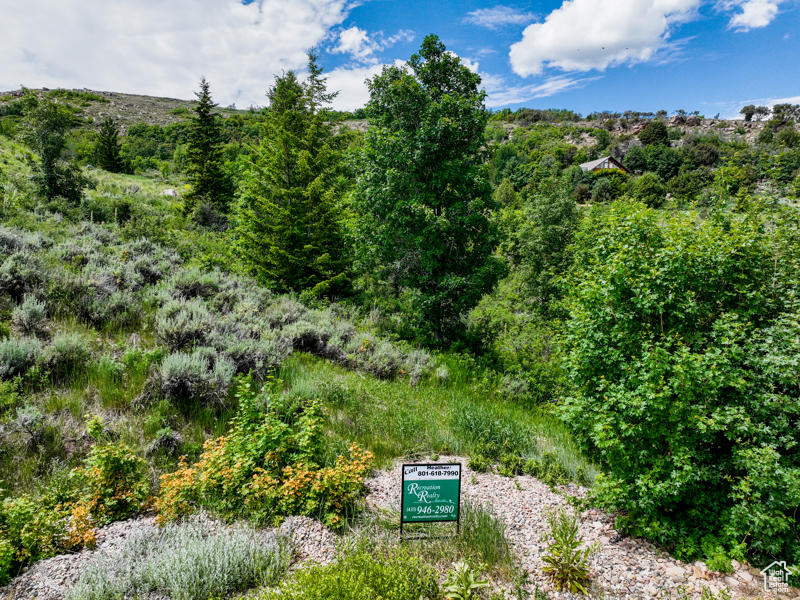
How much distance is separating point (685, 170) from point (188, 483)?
9247 cm

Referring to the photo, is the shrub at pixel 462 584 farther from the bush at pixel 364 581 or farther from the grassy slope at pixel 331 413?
the grassy slope at pixel 331 413

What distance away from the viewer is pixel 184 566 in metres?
3.02

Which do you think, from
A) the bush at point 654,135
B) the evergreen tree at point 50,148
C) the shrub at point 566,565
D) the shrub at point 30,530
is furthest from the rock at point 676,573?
the bush at point 654,135

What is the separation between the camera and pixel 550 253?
16094mm

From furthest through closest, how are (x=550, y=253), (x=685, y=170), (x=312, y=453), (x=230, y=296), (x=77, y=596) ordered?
(x=685, y=170) → (x=550, y=253) → (x=230, y=296) → (x=312, y=453) → (x=77, y=596)

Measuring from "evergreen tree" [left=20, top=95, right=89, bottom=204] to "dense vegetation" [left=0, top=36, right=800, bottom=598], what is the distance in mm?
65

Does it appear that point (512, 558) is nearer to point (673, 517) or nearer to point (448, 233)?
point (673, 517)

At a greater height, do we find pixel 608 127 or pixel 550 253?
pixel 608 127

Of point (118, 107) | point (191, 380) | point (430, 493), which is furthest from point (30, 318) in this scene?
point (118, 107)

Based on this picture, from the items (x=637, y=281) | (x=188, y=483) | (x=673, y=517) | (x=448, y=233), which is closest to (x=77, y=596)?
(x=188, y=483)

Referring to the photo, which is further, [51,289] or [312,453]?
[51,289]

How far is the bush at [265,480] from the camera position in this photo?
393 cm

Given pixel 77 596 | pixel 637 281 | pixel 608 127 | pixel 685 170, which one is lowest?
pixel 77 596

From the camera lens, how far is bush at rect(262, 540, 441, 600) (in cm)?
265
